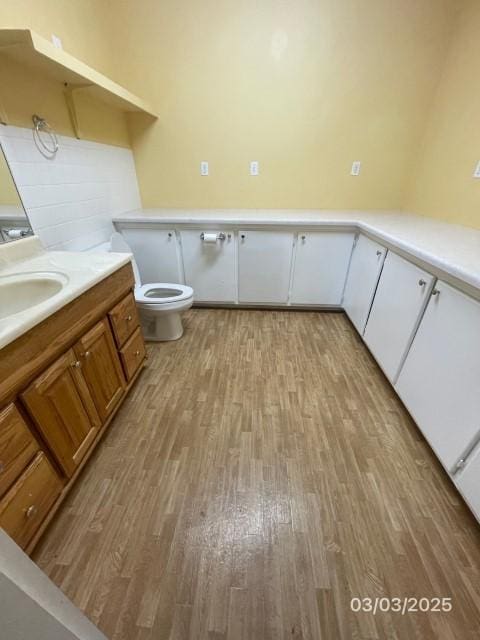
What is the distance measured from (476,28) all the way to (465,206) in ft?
3.78

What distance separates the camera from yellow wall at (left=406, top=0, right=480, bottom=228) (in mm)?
1757

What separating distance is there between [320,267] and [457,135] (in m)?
1.29

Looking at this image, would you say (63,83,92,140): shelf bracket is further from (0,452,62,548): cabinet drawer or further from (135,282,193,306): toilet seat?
(0,452,62,548): cabinet drawer

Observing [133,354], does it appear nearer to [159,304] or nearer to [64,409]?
[159,304]

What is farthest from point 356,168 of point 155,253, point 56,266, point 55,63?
point 56,266

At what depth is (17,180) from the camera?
130 cm

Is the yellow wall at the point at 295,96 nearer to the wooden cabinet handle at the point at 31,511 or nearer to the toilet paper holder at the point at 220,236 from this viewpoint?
the toilet paper holder at the point at 220,236

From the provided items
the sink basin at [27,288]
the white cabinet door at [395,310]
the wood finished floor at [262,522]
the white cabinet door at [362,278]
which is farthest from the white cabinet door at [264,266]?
the sink basin at [27,288]

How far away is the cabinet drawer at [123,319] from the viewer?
136cm

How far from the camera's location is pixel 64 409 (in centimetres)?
102

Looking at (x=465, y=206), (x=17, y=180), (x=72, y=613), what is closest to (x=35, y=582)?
(x=72, y=613)

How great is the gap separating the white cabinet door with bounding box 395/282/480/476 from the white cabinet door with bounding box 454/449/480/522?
4cm

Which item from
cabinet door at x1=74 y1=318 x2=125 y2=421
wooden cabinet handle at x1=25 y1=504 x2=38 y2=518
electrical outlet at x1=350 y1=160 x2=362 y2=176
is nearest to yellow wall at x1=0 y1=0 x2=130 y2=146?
cabinet door at x1=74 y1=318 x2=125 y2=421

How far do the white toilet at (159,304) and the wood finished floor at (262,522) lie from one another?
52 centimetres
